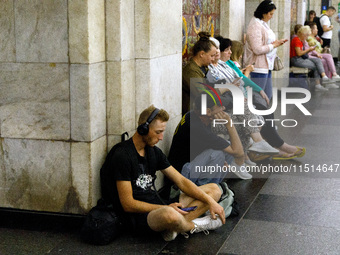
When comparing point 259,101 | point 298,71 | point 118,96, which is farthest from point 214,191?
point 298,71

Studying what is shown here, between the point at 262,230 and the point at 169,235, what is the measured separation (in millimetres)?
871

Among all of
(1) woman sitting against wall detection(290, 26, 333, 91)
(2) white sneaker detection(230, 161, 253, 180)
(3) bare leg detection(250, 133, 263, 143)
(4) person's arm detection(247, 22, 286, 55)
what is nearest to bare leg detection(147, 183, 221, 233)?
(2) white sneaker detection(230, 161, 253, 180)

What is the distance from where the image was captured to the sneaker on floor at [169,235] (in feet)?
16.7

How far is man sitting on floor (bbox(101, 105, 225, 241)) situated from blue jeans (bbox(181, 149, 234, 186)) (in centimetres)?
77

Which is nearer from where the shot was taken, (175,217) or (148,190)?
(175,217)

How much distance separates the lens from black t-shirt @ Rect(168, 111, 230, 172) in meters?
6.17

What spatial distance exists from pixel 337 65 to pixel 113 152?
1609cm

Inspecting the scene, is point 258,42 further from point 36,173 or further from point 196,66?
point 36,173

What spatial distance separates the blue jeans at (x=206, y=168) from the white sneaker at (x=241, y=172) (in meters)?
0.75

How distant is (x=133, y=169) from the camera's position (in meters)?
5.12

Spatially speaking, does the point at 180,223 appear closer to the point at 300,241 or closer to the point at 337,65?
the point at 300,241

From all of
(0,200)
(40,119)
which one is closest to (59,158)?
(40,119)

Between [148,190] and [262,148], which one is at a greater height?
[148,190]

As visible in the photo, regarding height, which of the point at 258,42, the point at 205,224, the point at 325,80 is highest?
the point at 258,42
